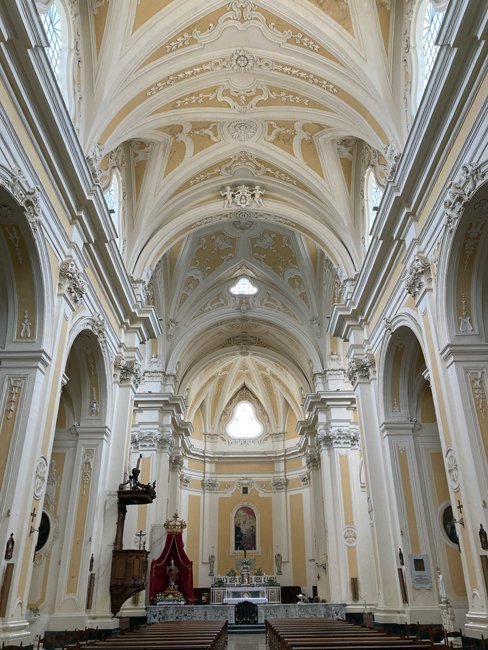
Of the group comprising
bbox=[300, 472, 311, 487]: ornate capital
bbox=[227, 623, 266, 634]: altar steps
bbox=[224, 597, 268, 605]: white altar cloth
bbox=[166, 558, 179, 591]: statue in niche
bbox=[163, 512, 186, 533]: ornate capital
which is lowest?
bbox=[227, 623, 266, 634]: altar steps

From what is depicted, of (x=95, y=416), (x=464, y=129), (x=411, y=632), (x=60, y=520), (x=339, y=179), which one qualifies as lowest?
(x=411, y=632)

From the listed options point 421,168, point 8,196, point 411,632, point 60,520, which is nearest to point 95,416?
point 60,520

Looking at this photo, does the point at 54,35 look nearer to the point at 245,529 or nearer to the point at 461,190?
the point at 461,190

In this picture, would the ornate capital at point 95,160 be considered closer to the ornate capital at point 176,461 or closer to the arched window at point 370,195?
the arched window at point 370,195

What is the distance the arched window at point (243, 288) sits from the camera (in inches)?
820

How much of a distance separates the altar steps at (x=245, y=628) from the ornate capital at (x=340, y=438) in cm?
639

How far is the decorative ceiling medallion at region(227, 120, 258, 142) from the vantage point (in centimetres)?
1377

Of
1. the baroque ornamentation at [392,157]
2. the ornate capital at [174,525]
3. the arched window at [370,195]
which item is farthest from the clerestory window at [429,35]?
the ornate capital at [174,525]

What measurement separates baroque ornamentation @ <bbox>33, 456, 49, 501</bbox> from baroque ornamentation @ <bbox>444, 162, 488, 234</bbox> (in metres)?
7.01

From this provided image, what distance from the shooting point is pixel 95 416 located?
12.1m

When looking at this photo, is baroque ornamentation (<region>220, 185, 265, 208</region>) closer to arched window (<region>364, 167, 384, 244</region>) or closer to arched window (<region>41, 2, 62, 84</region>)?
arched window (<region>364, 167, 384, 244</region>)

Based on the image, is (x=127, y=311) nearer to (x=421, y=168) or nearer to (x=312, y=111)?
(x=312, y=111)

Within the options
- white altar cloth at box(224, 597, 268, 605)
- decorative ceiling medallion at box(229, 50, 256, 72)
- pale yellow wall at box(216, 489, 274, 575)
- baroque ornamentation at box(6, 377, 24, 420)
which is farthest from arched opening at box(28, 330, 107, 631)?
pale yellow wall at box(216, 489, 274, 575)

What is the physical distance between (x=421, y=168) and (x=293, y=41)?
4.31m
